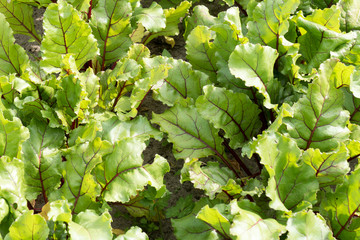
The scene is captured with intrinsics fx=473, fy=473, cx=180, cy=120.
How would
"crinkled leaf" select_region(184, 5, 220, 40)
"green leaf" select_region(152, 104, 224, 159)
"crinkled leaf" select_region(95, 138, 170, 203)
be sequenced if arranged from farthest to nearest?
"crinkled leaf" select_region(184, 5, 220, 40), "green leaf" select_region(152, 104, 224, 159), "crinkled leaf" select_region(95, 138, 170, 203)

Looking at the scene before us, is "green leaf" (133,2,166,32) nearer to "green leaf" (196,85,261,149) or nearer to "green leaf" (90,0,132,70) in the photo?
"green leaf" (90,0,132,70)

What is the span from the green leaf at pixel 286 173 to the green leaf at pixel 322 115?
19cm

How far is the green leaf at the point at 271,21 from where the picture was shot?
2098 mm

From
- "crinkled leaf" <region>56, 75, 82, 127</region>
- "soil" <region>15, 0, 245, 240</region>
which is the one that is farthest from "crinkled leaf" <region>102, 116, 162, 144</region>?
"soil" <region>15, 0, 245, 240</region>

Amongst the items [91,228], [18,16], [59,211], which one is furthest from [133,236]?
[18,16]

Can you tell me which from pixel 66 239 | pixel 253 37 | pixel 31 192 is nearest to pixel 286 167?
pixel 253 37

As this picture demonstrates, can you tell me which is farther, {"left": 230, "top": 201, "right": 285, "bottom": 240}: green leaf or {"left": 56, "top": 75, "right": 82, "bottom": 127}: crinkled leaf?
{"left": 56, "top": 75, "right": 82, "bottom": 127}: crinkled leaf

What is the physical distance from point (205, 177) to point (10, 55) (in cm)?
108

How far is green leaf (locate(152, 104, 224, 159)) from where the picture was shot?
2.09m

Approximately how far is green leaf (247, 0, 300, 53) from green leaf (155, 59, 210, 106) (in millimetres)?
308

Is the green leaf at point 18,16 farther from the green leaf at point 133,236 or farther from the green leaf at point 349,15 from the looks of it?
the green leaf at point 349,15

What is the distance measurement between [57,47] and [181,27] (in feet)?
3.32

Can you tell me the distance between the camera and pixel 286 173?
71.5 inches

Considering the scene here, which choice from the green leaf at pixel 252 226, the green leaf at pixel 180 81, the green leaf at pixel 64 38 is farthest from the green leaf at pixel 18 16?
the green leaf at pixel 252 226
